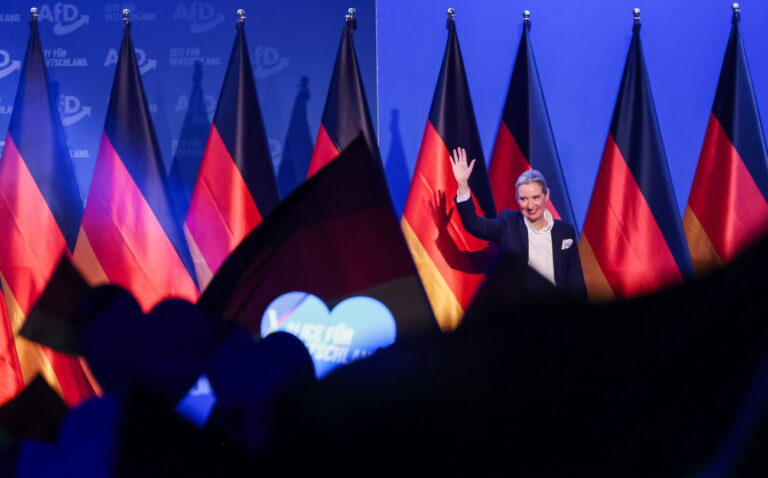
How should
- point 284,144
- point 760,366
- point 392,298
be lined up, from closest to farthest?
point 760,366 < point 392,298 < point 284,144

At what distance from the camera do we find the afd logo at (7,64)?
4.40 metres

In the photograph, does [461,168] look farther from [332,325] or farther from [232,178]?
[332,325]

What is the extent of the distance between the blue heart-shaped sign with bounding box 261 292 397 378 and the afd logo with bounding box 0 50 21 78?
437cm

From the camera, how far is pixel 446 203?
382 centimetres

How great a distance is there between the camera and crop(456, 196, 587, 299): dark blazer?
3.25 m

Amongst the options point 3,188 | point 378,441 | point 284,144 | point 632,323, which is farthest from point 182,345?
point 284,144

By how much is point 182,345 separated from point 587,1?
4.35 metres

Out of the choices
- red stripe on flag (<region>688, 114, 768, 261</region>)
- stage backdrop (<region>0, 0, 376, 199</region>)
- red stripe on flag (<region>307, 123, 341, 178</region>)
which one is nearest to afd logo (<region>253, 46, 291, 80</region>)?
stage backdrop (<region>0, 0, 376, 199</region>)

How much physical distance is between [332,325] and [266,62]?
401cm

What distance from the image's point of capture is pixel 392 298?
710 millimetres

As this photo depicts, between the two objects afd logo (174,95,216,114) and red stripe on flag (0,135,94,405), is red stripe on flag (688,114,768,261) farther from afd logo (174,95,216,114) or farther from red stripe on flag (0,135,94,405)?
red stripe on flag (0,135,94,405)

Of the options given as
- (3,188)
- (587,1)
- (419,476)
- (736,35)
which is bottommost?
(419,476)

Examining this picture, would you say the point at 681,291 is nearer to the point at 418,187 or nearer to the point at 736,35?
the point at 418,187

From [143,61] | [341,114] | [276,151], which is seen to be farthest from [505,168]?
[143,61]
